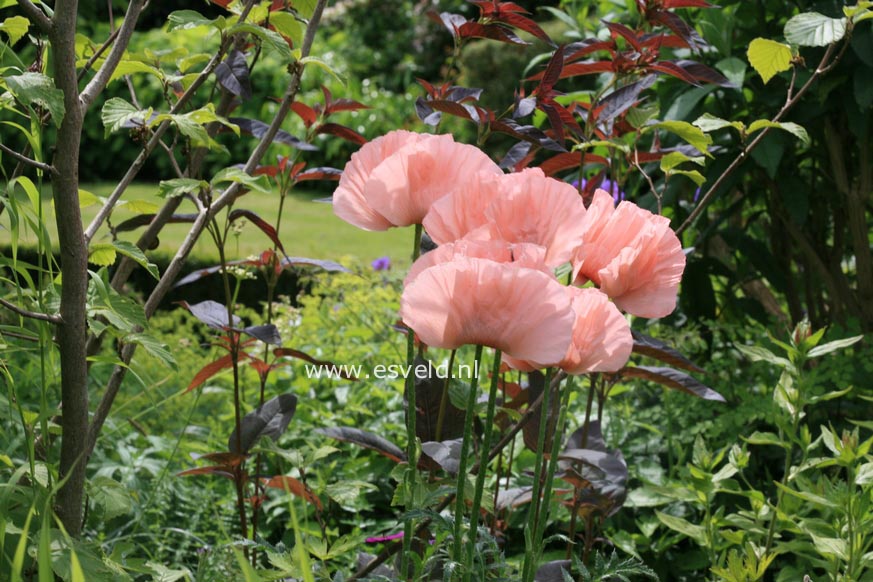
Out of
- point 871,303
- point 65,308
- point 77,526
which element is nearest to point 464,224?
point 65,308

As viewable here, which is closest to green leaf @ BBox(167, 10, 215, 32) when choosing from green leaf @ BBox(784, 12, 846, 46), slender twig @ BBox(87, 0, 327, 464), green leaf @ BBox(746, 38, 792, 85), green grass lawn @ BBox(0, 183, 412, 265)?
slender twig @ BBox(87, 0, 327, 464)

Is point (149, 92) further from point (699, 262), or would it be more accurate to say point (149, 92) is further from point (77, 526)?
point (77, 526)

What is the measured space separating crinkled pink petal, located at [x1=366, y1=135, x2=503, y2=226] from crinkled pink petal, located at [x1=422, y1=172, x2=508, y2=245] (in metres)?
0.07

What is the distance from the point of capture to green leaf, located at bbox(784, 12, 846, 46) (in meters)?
1.59

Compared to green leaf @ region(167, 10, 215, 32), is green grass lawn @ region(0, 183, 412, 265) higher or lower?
lower

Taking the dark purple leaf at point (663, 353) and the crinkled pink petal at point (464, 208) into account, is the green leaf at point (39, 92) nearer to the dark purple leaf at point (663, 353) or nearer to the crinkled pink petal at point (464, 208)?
the crinkled pink petal at point (464, 208)

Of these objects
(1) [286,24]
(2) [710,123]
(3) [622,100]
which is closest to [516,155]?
(3) [622,100]

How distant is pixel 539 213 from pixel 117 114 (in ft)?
2.15

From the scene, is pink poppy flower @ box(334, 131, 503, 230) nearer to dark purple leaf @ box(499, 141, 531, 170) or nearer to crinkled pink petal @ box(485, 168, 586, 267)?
Answer: crinkled pink petal @ box(485, 168, 586, 267)

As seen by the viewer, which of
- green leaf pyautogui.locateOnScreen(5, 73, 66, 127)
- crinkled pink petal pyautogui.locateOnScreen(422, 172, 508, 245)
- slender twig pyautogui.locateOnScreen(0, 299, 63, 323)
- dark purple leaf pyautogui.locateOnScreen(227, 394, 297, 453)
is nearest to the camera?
crinkled pink petal pyautogui.locateOnScreen(422, 172, 508, 245)

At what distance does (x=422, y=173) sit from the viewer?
Result: 1.03m

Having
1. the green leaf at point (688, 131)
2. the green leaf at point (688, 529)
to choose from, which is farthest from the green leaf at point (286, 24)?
the green leaf at point (688, 529)

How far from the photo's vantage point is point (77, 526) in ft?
4.53

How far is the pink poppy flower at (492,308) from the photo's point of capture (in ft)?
2.73
